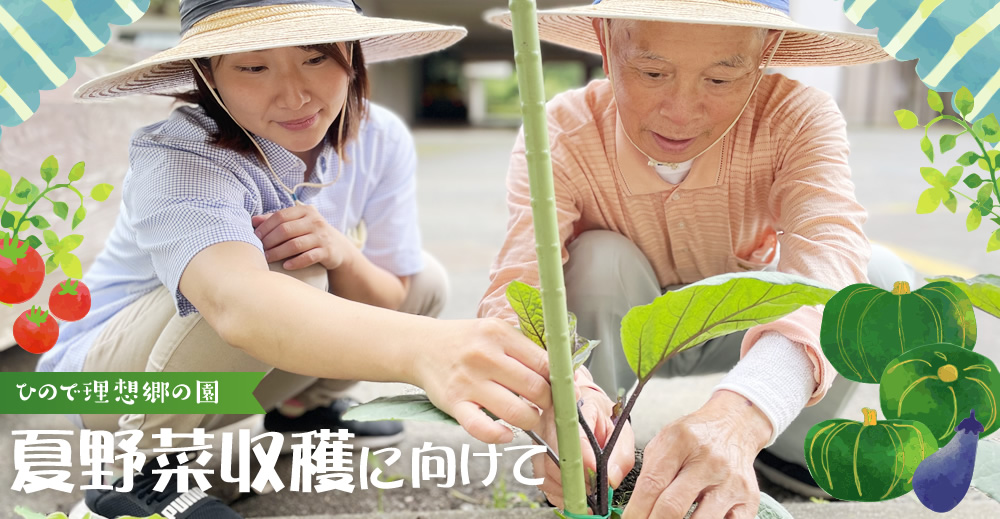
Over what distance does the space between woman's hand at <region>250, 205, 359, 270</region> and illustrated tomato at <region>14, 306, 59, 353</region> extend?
0.27 m

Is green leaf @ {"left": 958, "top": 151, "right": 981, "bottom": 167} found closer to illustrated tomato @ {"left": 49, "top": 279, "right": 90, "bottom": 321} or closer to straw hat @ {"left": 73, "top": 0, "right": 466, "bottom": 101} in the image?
straw hat @ {"left": 73, "top": 0, "right": 466, "bottom": 101}

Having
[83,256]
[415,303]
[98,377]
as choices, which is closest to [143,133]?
[98,377]

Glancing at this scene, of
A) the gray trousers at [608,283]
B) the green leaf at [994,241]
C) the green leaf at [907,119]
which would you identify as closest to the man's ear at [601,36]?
the gray trousers at [608,283]

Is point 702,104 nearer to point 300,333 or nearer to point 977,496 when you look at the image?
point 300,333

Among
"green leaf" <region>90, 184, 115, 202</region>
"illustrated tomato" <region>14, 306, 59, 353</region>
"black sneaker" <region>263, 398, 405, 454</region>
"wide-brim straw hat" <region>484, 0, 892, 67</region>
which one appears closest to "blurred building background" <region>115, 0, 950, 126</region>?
"wide-brim straw hat" <region>484, 0, 892, 67</region>

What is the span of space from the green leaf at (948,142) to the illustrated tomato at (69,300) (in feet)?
2.65

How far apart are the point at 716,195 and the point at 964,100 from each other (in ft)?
1.30

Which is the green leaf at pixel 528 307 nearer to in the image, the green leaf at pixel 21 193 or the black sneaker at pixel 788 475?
the green leaf at pixel 21 193

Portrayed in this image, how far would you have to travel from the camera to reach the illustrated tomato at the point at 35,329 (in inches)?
31.4

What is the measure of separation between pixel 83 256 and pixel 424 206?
2.61 meters

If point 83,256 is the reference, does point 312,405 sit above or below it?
below

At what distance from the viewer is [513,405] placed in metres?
0.64

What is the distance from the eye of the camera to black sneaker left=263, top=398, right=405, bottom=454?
1455 mm

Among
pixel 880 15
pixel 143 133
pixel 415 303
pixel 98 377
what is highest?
pixel 880 15
